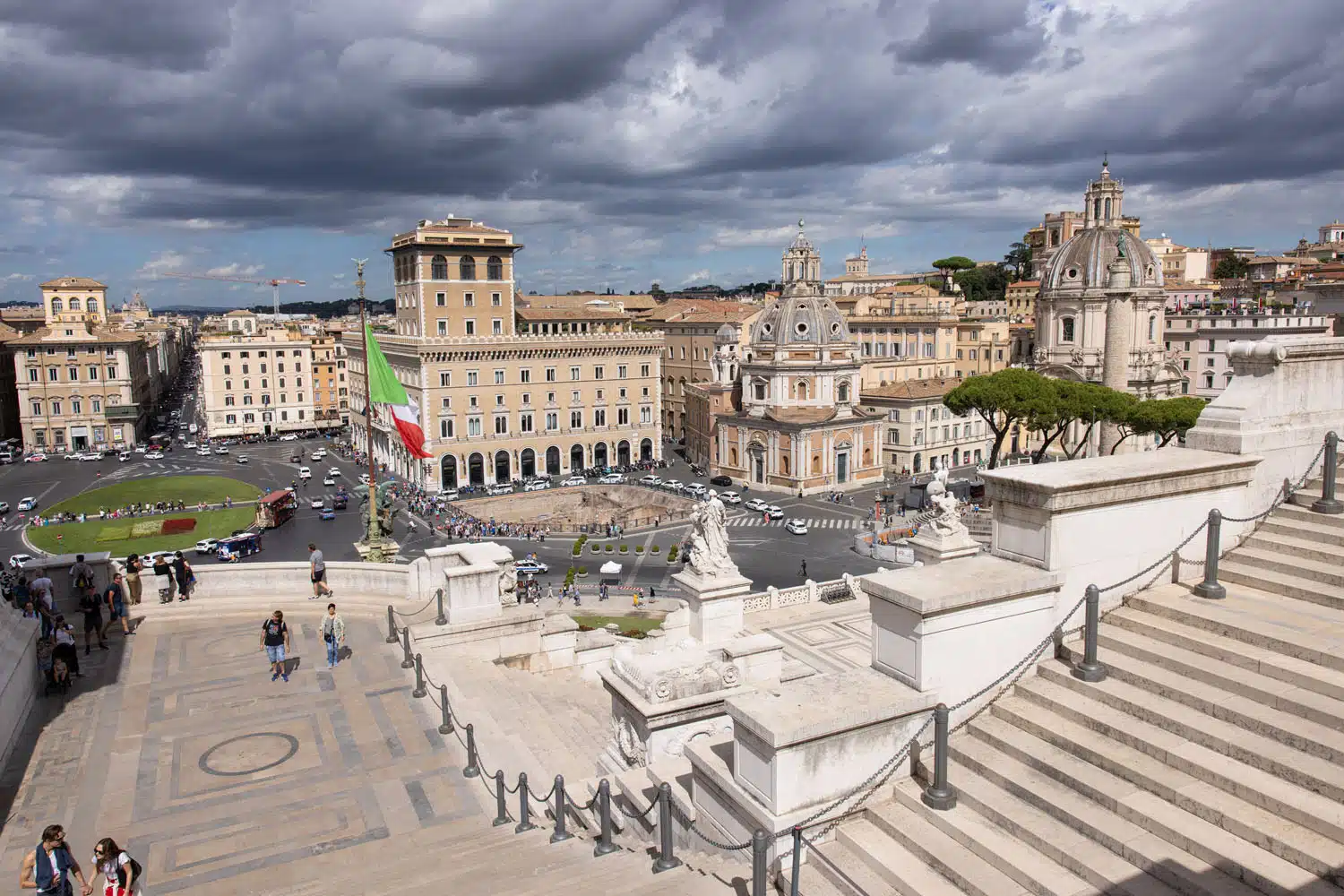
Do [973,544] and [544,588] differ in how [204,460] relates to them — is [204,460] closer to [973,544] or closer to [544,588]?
[544,588]

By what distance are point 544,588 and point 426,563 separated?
783 inches

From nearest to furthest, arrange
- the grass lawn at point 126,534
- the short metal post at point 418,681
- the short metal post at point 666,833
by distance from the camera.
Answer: the short metal post at point 666,833 → the short metal post at point 418,681 → the grass lawn at point 126,534

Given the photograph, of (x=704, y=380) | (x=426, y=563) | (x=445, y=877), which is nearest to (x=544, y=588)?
(x=426, y=563)

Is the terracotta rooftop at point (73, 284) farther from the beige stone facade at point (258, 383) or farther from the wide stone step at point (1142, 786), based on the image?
the wide stone step at point (1142, 786)

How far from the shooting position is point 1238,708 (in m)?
5.63

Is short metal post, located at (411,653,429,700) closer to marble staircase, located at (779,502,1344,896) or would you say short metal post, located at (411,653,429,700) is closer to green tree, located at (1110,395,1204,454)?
marble staircase, located at (779,502,1344,896)

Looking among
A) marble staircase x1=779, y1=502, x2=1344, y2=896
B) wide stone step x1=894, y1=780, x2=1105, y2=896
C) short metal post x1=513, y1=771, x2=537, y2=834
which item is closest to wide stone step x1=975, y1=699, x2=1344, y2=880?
marble staircase x1=779, y1=502, x2=1344, y2=896

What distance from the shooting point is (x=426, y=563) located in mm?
14969

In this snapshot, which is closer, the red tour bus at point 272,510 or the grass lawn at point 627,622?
the grass lawn at point 627,622

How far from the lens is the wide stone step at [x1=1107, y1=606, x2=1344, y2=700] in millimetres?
5664

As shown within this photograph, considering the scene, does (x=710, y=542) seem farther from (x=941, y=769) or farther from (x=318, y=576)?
(x=318, y=576)

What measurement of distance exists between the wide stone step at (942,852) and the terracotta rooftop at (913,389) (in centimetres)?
5667

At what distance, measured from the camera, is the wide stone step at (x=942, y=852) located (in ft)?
16.6

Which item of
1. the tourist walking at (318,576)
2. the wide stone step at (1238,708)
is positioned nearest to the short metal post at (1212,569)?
the wide stone step at (1238,708)
